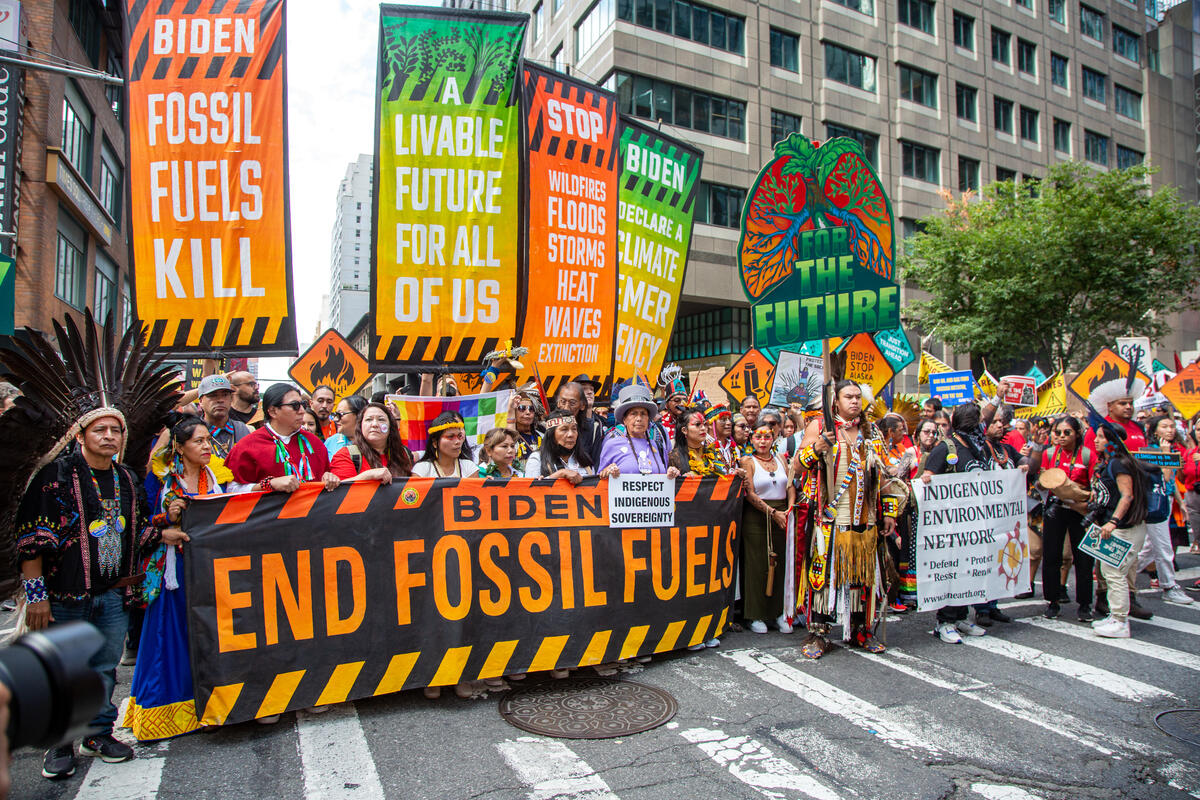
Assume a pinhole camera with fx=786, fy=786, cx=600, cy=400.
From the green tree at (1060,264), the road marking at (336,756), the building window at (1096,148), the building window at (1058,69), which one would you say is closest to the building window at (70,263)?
the road marking at (336,756)

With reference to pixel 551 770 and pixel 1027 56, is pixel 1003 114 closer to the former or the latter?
pixel 1027 56

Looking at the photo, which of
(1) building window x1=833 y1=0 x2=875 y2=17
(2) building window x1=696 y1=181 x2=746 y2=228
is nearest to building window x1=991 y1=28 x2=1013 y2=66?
(1) building window x1=833 y1=0 x2=875 y2=17

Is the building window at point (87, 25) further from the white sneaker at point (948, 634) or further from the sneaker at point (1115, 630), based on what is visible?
the sneaker at point (1115, 630)

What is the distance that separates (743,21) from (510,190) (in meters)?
26.6

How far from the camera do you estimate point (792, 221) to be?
8.91 meters

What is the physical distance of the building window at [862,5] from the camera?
110 ft

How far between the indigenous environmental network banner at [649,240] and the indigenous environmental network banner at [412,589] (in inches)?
187

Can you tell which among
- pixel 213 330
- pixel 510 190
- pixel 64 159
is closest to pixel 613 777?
pixel 213 330

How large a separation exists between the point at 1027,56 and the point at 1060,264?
2100 centimetres

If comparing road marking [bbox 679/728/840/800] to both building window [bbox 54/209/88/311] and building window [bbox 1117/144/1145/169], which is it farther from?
building window [bbox 1117/144/1145/169]

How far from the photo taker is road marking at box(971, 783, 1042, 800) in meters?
3.57

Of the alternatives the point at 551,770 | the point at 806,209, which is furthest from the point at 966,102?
the point at 551,770

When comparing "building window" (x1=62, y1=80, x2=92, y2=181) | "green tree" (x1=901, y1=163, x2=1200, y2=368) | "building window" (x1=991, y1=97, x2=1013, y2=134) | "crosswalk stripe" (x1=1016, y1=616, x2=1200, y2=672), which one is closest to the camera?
"crosswalk stripe" (x1=1016, y1=616, x2=1200, y2=672)

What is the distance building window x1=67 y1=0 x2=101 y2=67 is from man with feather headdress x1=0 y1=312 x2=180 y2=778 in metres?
23.4
